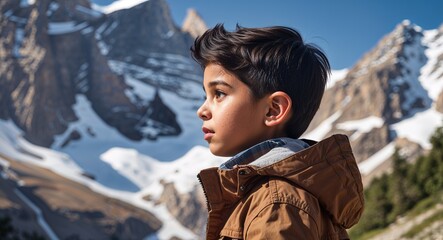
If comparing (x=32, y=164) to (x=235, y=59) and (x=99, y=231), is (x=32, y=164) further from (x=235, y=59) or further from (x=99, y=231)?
(x=235, y=59)

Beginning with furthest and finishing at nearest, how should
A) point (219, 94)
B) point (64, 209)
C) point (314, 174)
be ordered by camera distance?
1. point (64, 209)
2. point (219, 94)
3. point (314, 174)

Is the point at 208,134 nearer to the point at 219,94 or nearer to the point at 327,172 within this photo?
the point at 219,94

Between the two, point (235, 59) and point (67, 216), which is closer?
point (235, 59)

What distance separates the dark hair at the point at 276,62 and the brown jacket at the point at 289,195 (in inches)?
9.3

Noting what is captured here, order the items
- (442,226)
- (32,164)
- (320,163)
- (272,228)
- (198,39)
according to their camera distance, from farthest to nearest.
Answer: (32,164), (442,226), (198,39), (320,163), (272,228)

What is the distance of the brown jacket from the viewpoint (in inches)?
87.5

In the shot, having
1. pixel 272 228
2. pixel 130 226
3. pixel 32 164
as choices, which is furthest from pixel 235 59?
pixel 32 164

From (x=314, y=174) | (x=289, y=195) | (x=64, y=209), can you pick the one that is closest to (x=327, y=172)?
(x=314, y=174)

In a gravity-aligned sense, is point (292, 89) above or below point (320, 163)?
above

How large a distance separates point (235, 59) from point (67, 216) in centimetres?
14342

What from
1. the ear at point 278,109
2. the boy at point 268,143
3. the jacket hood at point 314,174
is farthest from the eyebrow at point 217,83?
the jacket hood at point 314,174

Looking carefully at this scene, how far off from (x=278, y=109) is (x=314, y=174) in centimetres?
35

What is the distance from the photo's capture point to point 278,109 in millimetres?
2611

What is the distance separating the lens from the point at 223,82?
262 cm
